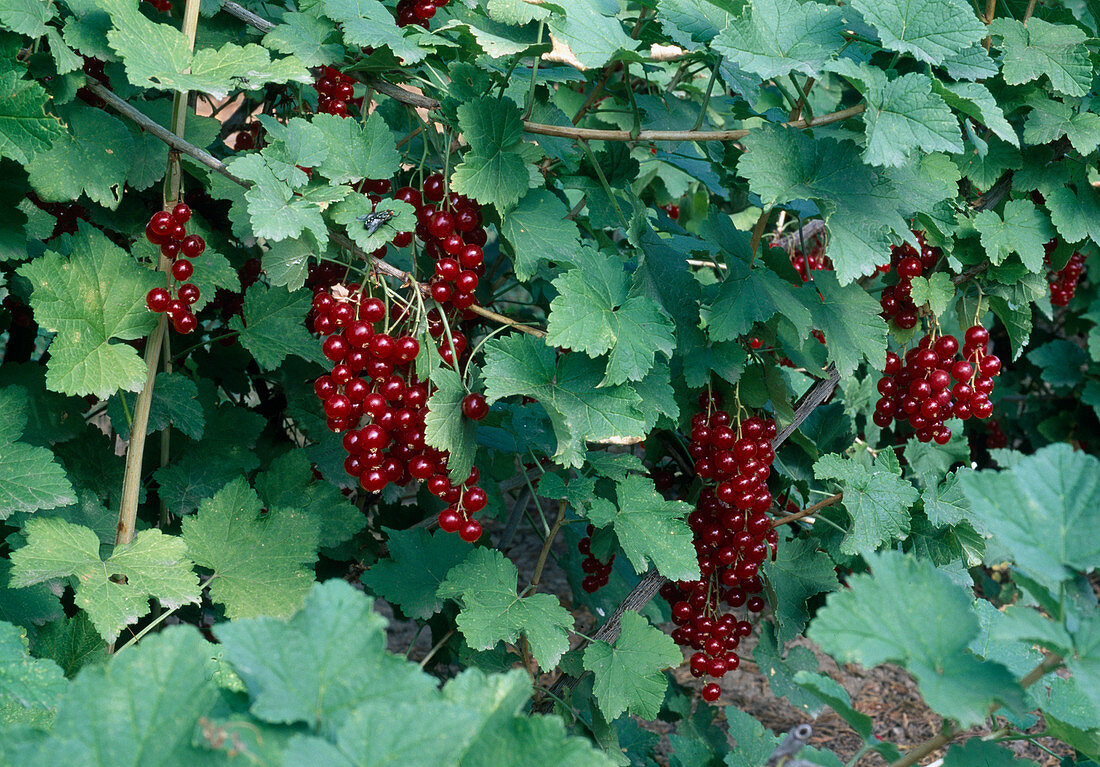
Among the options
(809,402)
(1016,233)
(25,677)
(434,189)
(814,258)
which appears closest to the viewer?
(25,677)

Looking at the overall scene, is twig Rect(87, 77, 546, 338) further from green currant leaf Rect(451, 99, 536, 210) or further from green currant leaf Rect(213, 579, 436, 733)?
green currant leaf Rect(213, 579, 436, 733)

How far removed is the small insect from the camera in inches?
50.6

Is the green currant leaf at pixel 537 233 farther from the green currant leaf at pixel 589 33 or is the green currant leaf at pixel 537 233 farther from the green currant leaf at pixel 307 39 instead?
the green currant leaf at pixel 307 39

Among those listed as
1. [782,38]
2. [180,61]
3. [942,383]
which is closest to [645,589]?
[942,383]

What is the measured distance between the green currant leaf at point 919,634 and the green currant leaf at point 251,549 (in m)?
1.03

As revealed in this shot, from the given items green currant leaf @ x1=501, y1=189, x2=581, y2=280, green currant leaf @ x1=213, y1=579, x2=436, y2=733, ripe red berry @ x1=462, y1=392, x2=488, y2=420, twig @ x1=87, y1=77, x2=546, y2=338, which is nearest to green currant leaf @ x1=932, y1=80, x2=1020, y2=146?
green currant leaf @ x1=501, y1=189, x2=581, y2=280

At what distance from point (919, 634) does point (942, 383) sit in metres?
1.05

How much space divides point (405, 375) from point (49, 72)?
2.52ft

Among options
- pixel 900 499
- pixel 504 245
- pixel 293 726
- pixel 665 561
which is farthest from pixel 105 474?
pixel 900 499

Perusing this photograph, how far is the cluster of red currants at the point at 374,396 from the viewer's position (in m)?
1.27

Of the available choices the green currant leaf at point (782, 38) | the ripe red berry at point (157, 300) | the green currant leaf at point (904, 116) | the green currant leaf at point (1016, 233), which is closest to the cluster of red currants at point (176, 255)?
the ripe red berry at point (157, 300)

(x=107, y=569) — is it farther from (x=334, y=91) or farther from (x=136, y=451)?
(x=334, y=91)

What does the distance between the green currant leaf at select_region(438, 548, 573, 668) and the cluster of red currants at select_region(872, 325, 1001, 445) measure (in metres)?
0.81

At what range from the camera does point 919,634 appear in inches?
30.0
